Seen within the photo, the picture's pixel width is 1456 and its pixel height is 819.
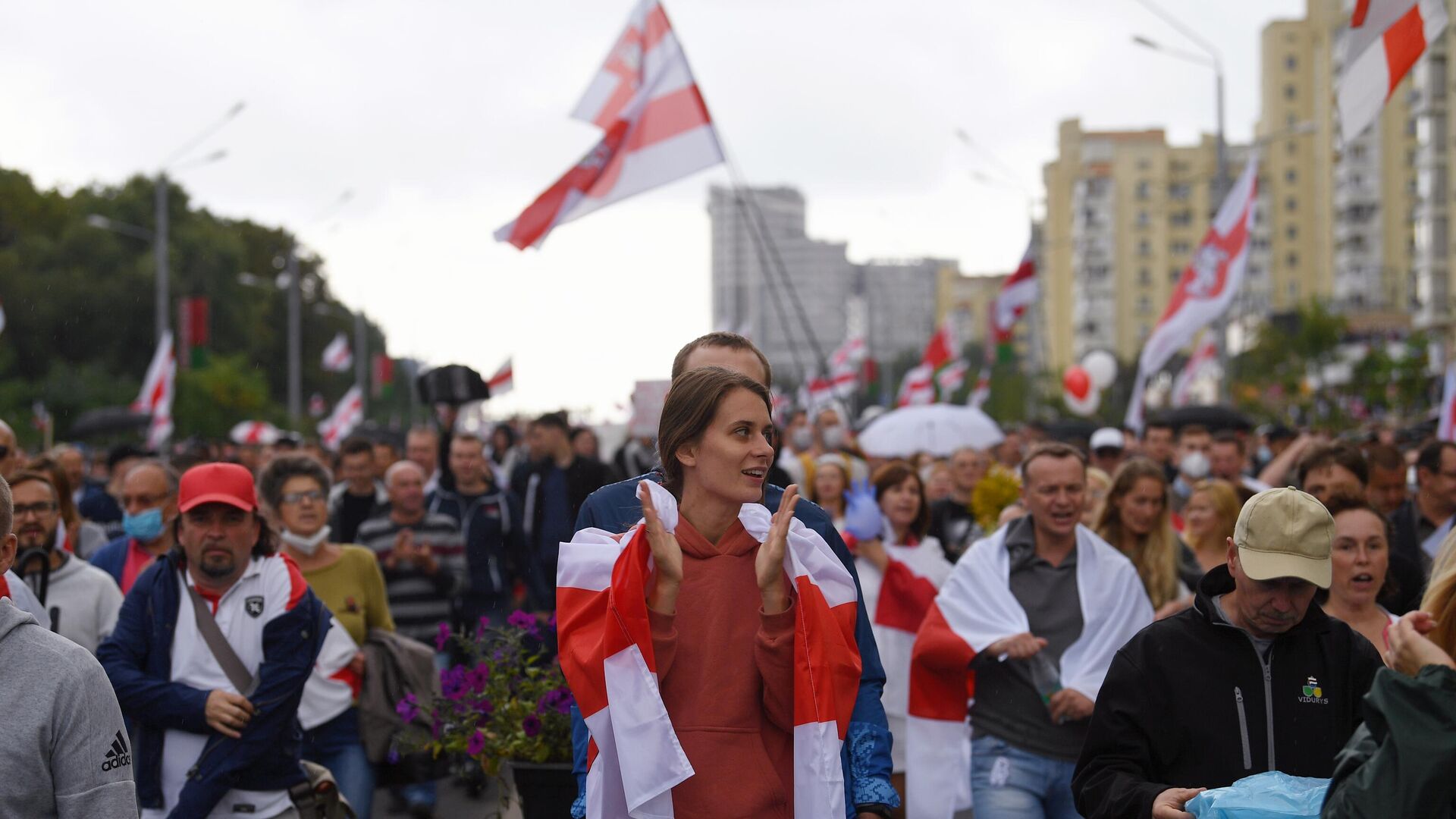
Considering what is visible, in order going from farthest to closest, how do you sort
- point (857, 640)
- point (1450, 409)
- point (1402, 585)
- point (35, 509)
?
point (1450, 409) → point (35, 509) → point (1402, 585) → point (857, 640)

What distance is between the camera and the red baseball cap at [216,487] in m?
5.59

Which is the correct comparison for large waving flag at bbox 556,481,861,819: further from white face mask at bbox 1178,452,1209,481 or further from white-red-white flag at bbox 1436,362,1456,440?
white-red-white flag at bbox 1436,362,1456,440

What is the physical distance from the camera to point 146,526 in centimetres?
756

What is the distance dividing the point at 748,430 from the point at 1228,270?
1415 cm

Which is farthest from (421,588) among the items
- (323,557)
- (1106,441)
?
(1106,441)

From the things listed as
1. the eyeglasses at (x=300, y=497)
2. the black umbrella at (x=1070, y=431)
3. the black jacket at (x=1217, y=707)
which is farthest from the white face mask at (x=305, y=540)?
the black umbrella at (x=1070, y=431)

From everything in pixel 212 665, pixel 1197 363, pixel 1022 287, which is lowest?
pixel 212 665

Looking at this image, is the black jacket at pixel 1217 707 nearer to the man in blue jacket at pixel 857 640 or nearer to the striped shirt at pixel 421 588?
the man in blue jacket at pixel 857 640

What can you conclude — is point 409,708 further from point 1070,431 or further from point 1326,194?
point 1326,194

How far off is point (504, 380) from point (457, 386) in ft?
26.0

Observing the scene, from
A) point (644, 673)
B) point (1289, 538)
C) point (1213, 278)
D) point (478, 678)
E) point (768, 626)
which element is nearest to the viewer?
point (644, 673)

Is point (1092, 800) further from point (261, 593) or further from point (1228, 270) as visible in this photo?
point (1228, 270)

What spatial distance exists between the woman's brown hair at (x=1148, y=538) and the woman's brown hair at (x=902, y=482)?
1.13 m

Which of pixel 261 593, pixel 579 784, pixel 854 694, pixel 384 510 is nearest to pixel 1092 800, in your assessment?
pixel 854 694
